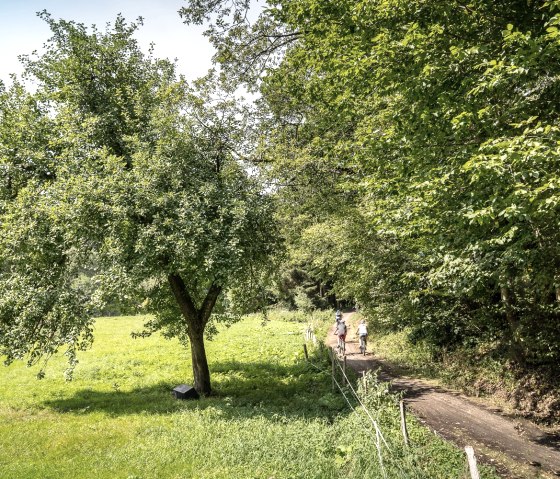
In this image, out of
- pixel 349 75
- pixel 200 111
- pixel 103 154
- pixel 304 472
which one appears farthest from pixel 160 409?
pixel 349 75

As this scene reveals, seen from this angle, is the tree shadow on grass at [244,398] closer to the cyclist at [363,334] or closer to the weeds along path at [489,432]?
the weeds along path at [489,432]

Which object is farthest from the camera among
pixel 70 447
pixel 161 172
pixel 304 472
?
pixel 161 172

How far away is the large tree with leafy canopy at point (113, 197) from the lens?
14.1 metres

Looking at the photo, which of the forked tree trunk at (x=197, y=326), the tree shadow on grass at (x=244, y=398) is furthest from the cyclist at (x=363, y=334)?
the forked tree trunk at (x=197, y=326)

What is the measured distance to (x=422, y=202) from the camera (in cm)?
1002

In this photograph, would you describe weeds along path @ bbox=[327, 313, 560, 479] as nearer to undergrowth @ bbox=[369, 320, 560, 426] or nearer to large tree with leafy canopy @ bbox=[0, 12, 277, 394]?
undergrowth @ bbox=[369, 320, 560, 426]

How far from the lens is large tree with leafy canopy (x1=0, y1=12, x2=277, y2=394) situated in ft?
46.1

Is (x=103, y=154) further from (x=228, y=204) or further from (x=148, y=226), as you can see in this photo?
(x=228, y=204)

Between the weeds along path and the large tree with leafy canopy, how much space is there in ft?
26.5

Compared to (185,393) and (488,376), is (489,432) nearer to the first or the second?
(488,376)

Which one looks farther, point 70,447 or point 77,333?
point 77,333

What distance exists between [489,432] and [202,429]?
8598mm

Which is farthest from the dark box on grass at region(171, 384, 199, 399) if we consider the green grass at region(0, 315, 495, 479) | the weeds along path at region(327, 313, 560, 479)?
the weeds along path at region(327, 313, 560, 479)

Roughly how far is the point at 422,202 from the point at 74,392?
18074mm
